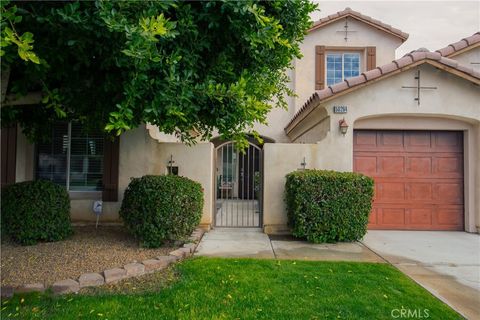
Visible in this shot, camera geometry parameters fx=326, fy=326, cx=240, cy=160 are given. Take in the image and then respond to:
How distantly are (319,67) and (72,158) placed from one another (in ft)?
31.6

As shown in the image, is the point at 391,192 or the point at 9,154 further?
the point at 391,192

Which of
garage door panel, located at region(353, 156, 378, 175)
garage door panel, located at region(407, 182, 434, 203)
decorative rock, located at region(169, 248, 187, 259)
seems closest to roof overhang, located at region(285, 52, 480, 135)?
garage door panel, located at region(353, 156, 378, 175)

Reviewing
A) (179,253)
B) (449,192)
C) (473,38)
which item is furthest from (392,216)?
(473,38)

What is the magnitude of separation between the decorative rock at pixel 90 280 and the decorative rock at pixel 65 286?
0.07 metres

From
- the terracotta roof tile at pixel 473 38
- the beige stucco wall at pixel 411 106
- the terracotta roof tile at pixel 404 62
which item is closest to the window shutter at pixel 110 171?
the beige stucco wall at pixel 411 106

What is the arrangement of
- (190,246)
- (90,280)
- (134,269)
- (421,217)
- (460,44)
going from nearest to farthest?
(90,280) → (134,269) → (190,246) → (421,217) → (460,44)

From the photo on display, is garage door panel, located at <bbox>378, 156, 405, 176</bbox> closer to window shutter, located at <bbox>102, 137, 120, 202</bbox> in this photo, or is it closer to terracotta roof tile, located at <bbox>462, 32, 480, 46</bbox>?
terracotta roof tile, located at <bbox>462, 32, 480, 46</bbox>

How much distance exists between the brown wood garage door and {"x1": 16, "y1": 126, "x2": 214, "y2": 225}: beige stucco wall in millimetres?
3845

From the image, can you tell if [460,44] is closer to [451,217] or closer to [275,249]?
[451,217]

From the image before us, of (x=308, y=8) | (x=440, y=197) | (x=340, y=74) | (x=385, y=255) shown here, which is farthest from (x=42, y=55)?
(x=340, y=74)

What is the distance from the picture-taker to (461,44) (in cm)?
1017

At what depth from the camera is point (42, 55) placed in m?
3.64

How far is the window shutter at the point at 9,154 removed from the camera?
8031mm

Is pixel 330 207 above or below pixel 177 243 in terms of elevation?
above
